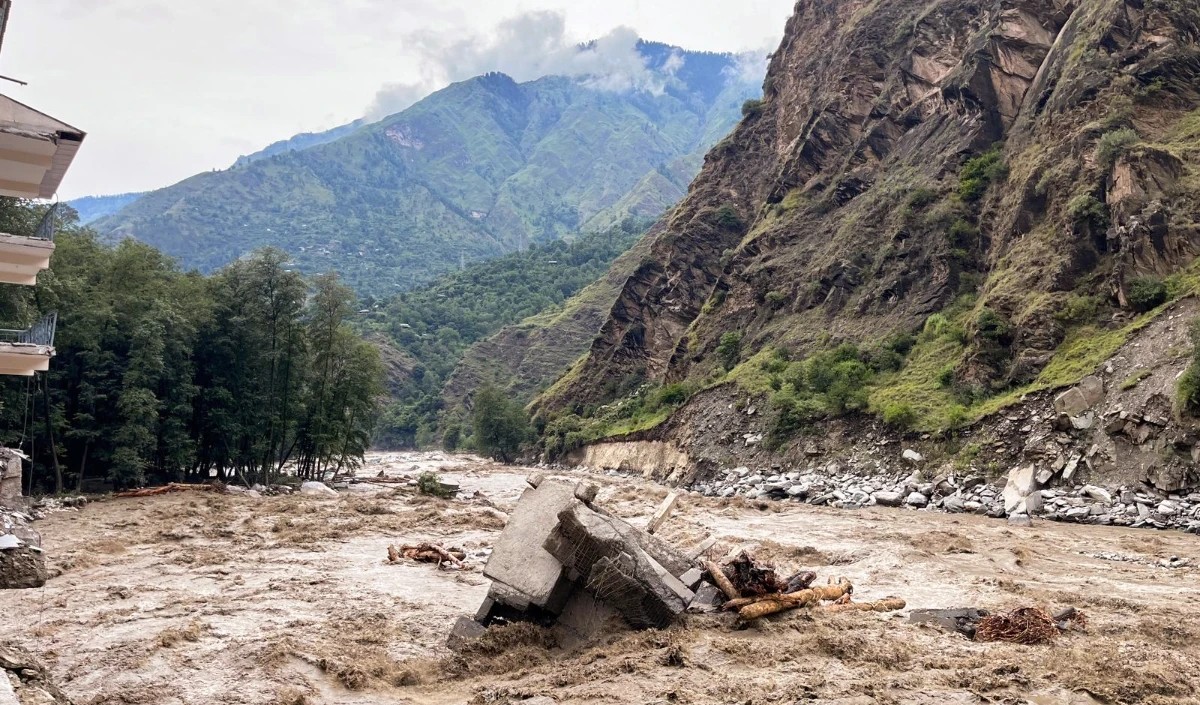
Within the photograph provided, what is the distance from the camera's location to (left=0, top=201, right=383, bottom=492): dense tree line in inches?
1135

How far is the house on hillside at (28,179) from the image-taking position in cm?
1280

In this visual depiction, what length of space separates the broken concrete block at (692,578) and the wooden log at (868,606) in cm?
171

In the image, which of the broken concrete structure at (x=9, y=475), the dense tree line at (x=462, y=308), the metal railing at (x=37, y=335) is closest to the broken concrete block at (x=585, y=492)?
the metal railing at (x=37, y=335)

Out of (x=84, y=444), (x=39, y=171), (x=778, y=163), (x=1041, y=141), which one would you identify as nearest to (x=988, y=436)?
(x=1041, y=141)

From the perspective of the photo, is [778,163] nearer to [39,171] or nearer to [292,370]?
[292,370]

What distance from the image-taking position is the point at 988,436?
1089 inches

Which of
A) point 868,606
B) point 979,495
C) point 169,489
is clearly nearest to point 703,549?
point 868,606

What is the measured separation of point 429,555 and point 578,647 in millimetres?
7464

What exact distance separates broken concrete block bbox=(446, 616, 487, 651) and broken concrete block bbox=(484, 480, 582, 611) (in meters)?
0.47

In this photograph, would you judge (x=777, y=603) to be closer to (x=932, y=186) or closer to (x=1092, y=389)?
(x=1092, y=389)

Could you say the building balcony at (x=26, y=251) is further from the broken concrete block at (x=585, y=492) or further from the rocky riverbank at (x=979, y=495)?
the rocky riverbank at (x=979, y=495)

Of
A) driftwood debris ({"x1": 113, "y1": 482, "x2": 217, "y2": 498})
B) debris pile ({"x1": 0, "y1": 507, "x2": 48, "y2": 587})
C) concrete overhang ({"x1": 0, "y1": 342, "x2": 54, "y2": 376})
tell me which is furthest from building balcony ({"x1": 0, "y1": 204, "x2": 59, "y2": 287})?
driftwood debris ({"x1": 113, "y1": 482, "x2": 217, "y2": 498})

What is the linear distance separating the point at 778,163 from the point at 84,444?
59.3 m

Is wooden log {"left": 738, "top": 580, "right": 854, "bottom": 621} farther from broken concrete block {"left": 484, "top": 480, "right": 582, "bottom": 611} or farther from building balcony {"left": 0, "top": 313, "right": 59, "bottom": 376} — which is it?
building balcony {"left": 0, "top": 313, "right": 59, "bottom": 376}
